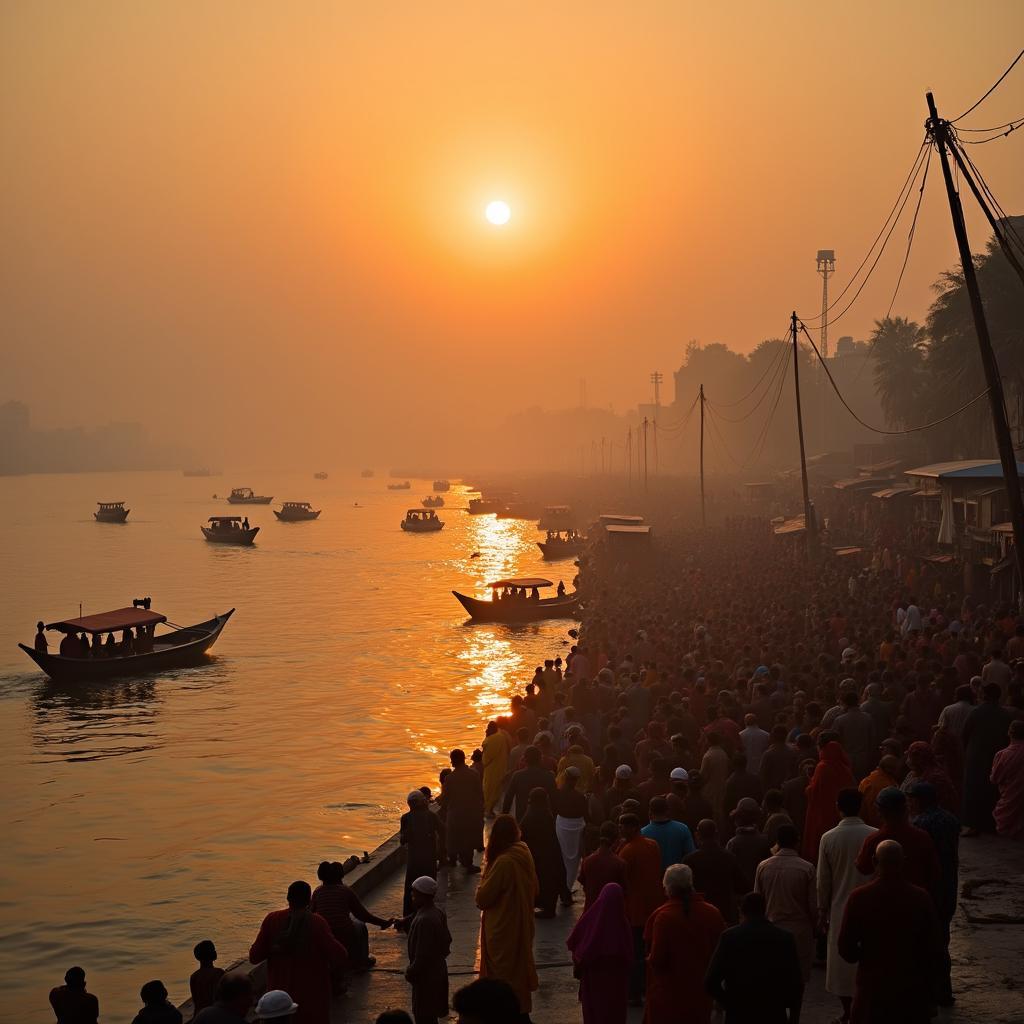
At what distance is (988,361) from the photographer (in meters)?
18.7

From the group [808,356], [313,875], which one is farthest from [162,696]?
[808,356]

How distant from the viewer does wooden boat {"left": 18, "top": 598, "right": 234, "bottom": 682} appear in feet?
126

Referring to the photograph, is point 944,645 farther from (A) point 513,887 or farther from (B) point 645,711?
(A) point 513,887

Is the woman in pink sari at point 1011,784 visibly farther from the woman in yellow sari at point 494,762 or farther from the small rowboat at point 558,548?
the small rowboat at point 558,548

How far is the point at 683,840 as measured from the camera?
8.79 m

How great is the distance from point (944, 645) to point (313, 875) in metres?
12.0

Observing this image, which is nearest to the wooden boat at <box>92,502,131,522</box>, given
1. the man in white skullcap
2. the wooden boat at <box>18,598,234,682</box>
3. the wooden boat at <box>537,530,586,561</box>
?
the wooden boat at <box>537,530,586,561</box>

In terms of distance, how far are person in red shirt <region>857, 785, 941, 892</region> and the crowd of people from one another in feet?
0.05

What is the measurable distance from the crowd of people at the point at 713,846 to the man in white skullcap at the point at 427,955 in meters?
0.02

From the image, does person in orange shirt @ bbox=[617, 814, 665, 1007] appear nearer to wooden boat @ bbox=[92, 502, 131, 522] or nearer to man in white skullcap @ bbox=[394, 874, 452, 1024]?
man in white skullcap @ bbox=[394, 874, 452, 1024]

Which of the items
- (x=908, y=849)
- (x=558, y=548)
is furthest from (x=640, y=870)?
(x=558, y=548)

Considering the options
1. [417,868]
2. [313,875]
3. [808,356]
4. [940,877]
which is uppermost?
[808,356]

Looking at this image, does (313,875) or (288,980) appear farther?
(313,875)

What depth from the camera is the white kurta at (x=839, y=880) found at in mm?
7844
